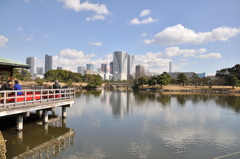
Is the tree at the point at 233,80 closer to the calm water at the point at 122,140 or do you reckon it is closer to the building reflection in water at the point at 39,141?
the calm water at the point at 122,140

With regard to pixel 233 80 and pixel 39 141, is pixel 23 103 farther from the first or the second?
pixel 233 80

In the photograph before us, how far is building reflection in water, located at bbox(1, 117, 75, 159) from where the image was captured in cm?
1034

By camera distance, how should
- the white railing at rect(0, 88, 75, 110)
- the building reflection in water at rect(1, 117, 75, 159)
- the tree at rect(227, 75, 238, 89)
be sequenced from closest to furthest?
the building reflection in water at rect(1, 117, 75, 159)
the white railing at rect(0, 88, 75, 110)
the tree at rect(227, 75, 238, 89)

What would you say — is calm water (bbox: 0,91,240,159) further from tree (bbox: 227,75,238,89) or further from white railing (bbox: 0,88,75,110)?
tree (bbox: 227,75,238,89)

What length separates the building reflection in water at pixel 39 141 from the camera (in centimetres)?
1034

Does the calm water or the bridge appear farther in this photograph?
the bridge

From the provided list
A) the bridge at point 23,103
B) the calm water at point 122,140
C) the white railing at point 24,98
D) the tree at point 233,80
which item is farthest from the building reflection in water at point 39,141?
the tree at point 233,80

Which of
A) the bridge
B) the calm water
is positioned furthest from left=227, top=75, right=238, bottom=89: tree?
the bridge

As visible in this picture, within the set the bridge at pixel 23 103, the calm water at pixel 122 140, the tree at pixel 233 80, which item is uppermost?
the tree at pixel 233 80

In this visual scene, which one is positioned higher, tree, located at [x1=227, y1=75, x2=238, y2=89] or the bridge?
tree, located at [x1=227, y1=75, x2=238, y2=89]

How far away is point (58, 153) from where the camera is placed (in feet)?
34.1

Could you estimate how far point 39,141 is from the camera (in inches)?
483

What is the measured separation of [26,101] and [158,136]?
32.6ft

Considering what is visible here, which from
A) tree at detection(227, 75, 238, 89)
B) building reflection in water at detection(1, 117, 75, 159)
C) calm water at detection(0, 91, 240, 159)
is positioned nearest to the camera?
building reflection in water at detection(1, 117, 75, 159)
